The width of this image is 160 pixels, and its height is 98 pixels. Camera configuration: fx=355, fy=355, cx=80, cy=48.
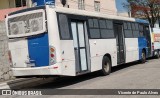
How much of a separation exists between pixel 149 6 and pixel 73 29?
37413 millimetres

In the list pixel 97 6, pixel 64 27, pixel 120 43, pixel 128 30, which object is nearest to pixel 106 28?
pixel 120 43

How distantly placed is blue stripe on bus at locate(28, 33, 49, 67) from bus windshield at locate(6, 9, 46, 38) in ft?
0.72

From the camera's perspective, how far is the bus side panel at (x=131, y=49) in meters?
19.4

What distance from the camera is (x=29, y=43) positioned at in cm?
1300

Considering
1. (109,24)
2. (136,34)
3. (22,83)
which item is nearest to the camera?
(22,83)

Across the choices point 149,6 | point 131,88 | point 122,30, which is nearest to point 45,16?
point 131,88

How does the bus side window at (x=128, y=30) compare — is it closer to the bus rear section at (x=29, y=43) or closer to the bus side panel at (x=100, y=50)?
the bus side panel at (x=100, y=50)

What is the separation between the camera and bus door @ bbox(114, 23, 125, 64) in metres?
18.0

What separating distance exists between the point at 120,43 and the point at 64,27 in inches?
241

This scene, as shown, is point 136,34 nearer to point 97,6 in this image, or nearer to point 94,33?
point 94,33

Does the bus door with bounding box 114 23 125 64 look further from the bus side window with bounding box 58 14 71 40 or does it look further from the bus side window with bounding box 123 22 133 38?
the bus side window with bounding box 58 14 71 40

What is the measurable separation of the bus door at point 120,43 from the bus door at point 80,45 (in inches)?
151

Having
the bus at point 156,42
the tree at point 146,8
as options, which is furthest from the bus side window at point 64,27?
the tree at point 146,8

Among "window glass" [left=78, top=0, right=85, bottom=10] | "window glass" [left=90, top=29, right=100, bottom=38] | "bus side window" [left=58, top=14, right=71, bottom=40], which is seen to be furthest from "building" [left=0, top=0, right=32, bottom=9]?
"bus side window" [left=58, top=14, right=71, bottom=40]
